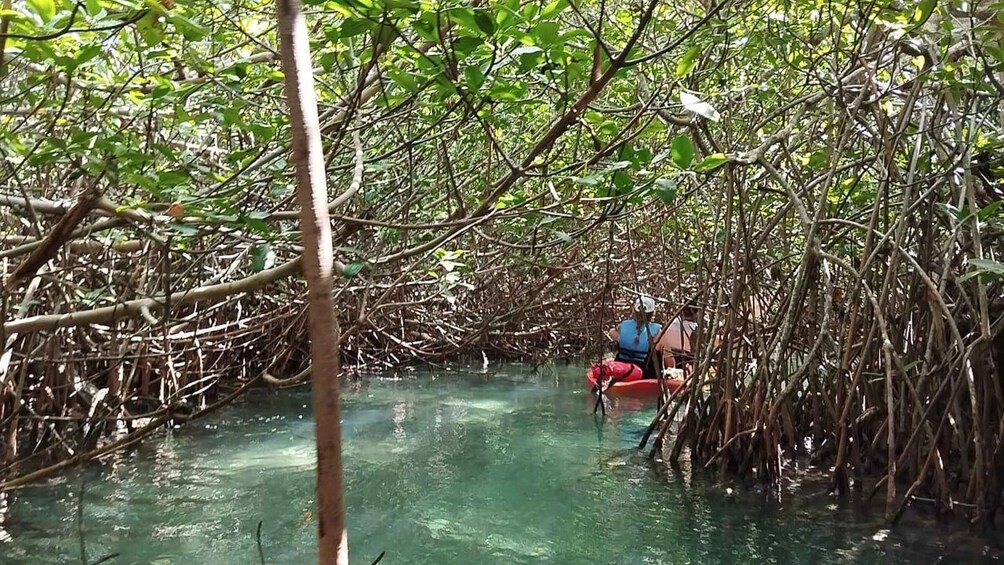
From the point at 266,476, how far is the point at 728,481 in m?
2.82

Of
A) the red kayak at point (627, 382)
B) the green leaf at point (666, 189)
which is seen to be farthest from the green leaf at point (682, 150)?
the red kayak at point (627, 382)

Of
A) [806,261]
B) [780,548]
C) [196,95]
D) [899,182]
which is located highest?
[196,95]

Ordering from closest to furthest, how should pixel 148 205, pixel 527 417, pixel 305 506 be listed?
pixel 148 205, pixel 305 506, pixel 527 417

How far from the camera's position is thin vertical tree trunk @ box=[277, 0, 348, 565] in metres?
0.79

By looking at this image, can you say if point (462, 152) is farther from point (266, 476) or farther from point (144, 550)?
point (144, 550)

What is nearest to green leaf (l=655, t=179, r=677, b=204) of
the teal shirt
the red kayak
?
the red kayak

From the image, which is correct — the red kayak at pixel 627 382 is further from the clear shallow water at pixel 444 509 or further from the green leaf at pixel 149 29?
the green leaf at pixel 149 29

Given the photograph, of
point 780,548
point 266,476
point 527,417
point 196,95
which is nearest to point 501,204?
point 196,95

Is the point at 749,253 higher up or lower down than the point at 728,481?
higher up

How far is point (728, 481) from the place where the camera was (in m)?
4.70

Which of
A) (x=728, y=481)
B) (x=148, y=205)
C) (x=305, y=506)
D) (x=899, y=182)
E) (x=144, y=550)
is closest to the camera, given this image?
(x=148, y=205)

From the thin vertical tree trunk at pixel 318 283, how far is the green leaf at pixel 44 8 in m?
1.17

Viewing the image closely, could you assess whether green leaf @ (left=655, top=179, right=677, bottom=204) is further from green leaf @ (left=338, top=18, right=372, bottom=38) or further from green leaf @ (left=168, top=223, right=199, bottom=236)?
green leaf @ (left=168, top=223, right=199, bottom=236)

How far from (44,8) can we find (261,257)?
2.33 feet
